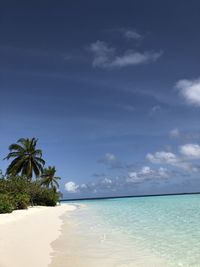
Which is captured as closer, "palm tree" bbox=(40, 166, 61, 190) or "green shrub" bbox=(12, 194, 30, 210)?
"green shrub" bbox=(12, 194, 30, 210)

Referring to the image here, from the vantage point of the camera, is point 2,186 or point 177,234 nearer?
point 177,234

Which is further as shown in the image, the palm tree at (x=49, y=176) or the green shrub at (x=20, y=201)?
the palm tree at (x=49, y=176)

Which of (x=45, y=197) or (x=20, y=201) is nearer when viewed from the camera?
(x=20, y=201)

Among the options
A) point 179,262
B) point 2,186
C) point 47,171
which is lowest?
point 179,262

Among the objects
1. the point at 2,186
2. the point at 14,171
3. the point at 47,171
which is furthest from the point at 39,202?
the point at 2,186

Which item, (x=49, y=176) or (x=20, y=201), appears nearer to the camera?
(x=20, y=201)

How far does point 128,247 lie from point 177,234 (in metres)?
3.99

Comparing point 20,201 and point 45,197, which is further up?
point 45,197

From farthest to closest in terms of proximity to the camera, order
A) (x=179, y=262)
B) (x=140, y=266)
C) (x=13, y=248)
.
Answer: (x=13, y=248)
(x=179, y=262)
(x=140, y=266)

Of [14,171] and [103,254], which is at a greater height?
[14,171]

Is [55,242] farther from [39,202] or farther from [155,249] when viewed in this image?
[39,202]

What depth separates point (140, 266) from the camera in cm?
805

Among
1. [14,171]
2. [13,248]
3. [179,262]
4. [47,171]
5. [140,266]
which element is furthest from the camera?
[47,171]

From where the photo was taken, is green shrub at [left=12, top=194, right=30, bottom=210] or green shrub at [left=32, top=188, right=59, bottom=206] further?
green shrub at [left=32, top=188, right=59, bottom=206]
